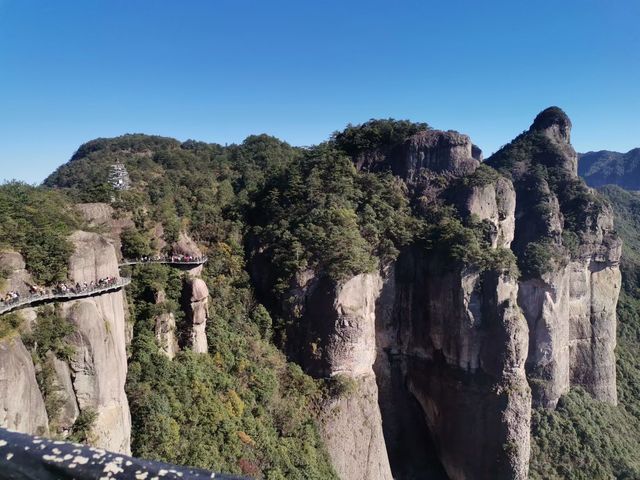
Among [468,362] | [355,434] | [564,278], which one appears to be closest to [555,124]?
[564,278]

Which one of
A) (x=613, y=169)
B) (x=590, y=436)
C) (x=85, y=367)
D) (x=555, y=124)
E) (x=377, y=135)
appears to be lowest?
(x=590, y=436)

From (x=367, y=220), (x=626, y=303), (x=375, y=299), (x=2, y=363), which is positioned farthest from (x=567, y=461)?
(x=2, y=363)

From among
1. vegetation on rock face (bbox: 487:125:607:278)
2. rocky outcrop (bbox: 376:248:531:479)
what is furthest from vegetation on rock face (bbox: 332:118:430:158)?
vegetation on rock face (bbox: 487:125:607:278)

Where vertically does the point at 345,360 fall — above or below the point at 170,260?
below

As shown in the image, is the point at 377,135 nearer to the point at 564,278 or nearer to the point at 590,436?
the point at 564,278

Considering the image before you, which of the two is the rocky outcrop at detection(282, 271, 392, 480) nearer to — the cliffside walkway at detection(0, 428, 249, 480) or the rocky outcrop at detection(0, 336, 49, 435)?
the rocky outcrop at detection(0, 336, 49, 435)

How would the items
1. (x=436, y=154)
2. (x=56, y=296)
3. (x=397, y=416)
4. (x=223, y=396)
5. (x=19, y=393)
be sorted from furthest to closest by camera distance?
(x=436, y=154), (x=397, y=416), (x=223, y=396), (x=56, y=296), (x=19, y=393)

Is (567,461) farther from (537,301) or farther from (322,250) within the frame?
(322,250)
